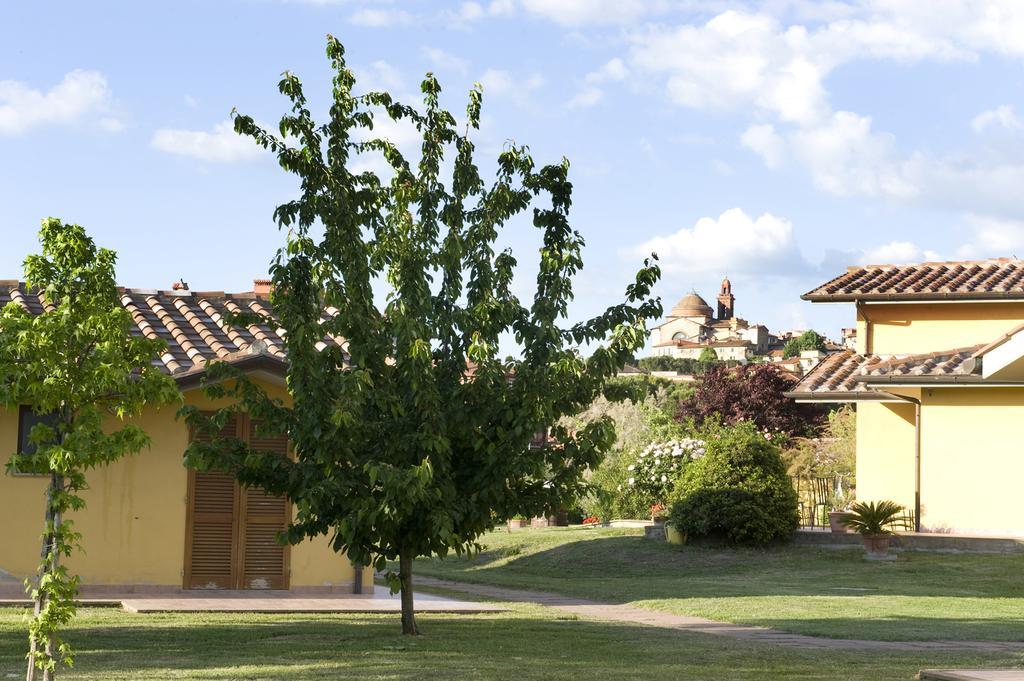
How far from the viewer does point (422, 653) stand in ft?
39.3

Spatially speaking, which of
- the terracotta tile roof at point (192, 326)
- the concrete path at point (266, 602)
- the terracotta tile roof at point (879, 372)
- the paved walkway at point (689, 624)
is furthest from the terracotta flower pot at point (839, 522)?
the terracotta tile roof at point (192, 326)

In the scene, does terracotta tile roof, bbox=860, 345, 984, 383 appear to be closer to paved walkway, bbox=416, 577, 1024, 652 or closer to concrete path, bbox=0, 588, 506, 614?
paved walkway, bbox=416, 577, 1024, 652

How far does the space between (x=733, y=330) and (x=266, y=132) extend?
165 meters

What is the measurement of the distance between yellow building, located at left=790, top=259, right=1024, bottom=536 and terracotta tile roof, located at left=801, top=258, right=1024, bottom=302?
0.02m

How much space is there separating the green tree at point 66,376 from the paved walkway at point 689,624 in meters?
7.47

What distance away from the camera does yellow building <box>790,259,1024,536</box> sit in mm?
23547

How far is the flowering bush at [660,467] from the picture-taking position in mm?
28969

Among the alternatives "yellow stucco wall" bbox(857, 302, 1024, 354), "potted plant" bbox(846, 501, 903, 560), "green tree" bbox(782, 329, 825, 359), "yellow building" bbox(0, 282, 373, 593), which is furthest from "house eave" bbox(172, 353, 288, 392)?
"green tree" bbox(782, 329, 825, 359)

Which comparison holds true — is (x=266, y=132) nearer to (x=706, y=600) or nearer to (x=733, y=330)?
(x=706, y=600)

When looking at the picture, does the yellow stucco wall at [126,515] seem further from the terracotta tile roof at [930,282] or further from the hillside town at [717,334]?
the hillside town at [717,334]

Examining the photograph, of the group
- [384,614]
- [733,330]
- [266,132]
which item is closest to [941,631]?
[384,614]

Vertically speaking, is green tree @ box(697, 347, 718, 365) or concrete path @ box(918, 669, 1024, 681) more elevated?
green tree @ box(697, 347, 718, 365)

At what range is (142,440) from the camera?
30.3 feet

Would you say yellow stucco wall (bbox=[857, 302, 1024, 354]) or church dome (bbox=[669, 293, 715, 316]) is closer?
yellow stucco wall (bbox=[857, 302, 1024, 354])
